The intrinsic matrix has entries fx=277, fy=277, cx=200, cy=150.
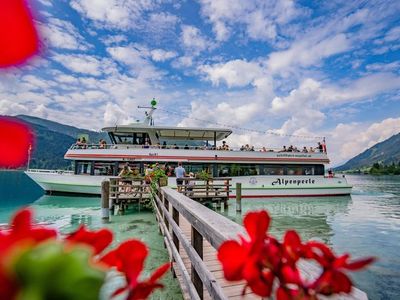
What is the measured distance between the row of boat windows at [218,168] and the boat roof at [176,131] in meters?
2.15

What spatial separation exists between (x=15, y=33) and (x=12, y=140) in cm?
16

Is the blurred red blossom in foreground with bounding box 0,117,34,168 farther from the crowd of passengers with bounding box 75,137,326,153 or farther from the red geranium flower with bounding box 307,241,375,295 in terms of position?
the crowd of passengers with bounding box 75,137,326,153

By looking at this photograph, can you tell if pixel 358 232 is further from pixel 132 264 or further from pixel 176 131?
pixel 176 131

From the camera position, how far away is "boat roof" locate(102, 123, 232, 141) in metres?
17.9

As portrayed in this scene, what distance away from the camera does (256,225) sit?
0.47 m

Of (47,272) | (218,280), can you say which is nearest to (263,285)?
(47,272)

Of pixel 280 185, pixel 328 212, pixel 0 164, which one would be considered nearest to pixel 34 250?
A: pixel 0 164

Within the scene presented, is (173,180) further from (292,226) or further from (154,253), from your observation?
(154,253)

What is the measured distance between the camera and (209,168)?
1855 cm

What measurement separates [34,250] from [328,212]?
15.2m

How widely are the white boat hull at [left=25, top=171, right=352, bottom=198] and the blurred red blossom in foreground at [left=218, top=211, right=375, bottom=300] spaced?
1661cm

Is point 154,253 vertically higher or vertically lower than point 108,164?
lower

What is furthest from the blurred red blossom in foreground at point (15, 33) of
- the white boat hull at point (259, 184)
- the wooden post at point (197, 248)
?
the white boat hull at point (259, 184)

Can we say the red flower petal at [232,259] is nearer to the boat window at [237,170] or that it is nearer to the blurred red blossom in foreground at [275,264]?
the blurred red blossom in foreground at [275,264]
